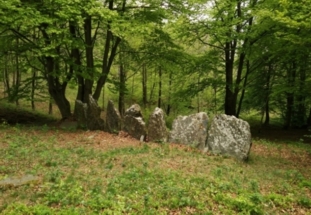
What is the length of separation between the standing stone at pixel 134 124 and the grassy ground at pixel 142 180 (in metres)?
1.13

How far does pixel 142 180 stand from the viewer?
721 centimetres

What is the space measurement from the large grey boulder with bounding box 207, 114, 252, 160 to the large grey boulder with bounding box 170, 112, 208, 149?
304mm

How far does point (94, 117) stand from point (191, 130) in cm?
507

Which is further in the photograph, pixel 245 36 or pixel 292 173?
pixel 245 36

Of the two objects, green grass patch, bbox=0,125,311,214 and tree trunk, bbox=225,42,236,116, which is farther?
tree trunk, bbox=225,42,236,116

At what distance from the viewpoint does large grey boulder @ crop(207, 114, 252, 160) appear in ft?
33.3

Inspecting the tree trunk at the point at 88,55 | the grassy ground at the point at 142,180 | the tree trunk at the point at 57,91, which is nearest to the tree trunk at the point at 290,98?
the grassy ground at the point at 142,180

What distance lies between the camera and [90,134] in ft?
41.0

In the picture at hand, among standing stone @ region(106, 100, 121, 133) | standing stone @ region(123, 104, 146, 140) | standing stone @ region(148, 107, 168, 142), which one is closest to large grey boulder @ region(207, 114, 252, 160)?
standing stone @ region(148, 107, 168, 142)

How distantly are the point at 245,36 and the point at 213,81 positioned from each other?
168 inches

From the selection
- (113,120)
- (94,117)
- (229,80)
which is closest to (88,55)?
(94,117)

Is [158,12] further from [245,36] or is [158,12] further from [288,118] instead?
[288,118]

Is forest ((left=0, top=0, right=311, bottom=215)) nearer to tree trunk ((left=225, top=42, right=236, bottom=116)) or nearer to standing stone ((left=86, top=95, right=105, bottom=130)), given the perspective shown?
tree trunk ((left=225, top=42, right=236, bottom=116))

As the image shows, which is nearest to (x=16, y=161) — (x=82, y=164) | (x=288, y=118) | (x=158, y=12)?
(x=82, y=164)
